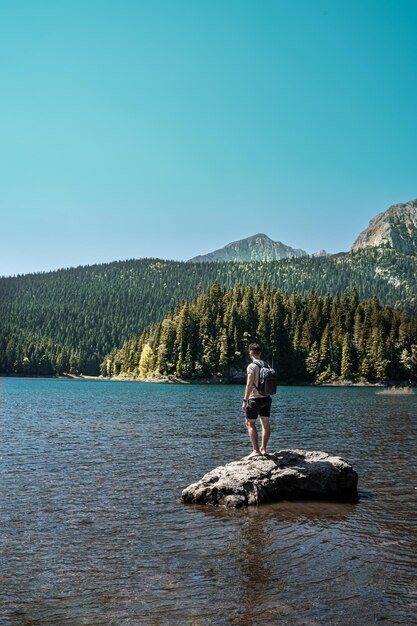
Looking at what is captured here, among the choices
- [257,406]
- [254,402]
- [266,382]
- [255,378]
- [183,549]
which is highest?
[255,378]

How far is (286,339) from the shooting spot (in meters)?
154

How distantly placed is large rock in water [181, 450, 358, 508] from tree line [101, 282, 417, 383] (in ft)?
398

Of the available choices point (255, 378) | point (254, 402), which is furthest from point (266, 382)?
point (254, 402)

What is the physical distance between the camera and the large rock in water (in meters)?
15.1

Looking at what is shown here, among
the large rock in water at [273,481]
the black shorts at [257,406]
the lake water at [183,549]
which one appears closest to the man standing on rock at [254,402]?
the black shorts at [257,406]

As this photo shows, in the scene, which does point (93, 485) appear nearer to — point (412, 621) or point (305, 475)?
point (305, 475)

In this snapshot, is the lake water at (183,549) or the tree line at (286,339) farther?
the tree line at (286,339)

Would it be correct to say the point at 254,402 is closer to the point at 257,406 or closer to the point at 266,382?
the point at 257,406

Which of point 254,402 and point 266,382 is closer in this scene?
point 266,382

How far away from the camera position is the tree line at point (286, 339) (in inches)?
5300

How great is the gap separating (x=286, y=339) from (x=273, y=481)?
460ft

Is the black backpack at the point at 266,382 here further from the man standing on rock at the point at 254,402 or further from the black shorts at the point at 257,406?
the black shorts at the point at 257,406

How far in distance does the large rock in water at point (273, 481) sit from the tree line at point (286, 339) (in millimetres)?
121373

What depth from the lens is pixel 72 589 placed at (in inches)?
359
